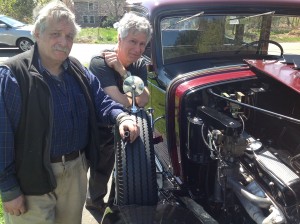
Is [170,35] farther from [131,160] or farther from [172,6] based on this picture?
[131,160]

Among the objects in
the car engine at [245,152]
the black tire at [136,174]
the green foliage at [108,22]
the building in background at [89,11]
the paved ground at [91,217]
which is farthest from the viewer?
the building in background at [89,11]

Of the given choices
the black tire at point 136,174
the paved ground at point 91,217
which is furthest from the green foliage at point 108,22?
the black tire at point 136,174

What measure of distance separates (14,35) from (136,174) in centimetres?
1207

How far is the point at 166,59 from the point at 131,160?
1.29m

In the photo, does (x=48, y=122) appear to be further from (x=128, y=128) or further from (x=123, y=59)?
(x=123, y=59)

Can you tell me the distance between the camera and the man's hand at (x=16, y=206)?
6.56 ft

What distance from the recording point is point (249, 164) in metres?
2.09

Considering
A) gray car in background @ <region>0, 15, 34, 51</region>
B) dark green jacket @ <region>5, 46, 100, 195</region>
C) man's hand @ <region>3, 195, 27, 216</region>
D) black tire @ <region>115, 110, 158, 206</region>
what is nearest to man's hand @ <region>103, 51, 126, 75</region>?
black tire @ <region>115, 110, 158, 206</region>

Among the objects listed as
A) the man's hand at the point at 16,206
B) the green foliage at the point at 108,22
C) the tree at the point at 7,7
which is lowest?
the green foliage at the point at 108,22

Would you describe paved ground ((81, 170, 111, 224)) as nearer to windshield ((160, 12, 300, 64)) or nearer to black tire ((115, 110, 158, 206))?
black tire ((115, 110, 158, 206))

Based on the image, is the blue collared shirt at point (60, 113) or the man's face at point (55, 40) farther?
the man's face at point (55, 40)

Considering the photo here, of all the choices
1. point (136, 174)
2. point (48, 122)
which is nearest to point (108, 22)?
point (136, 174)

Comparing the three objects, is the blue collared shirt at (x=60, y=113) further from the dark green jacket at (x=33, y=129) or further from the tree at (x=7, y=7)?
the tree at (x=7, y=7)

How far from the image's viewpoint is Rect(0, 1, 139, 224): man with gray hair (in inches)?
75.8
